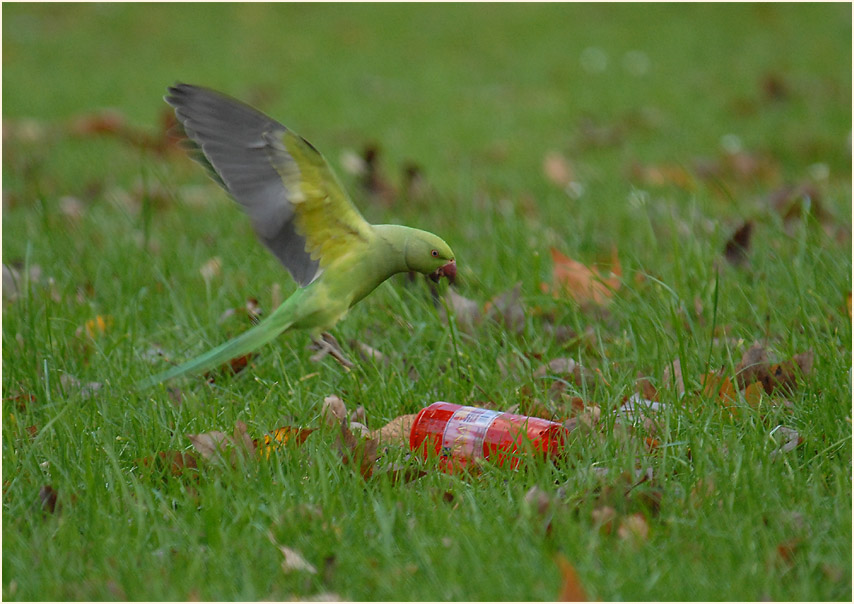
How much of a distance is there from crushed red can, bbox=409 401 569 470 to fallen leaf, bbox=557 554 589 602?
49cm

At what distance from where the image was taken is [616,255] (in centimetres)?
349

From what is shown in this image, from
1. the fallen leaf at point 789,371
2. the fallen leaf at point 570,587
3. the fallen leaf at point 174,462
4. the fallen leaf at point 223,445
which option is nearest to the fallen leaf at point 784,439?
the fallen leaf at point 789,371

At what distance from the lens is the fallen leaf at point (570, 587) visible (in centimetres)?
178

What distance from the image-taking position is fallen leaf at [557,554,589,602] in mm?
1784

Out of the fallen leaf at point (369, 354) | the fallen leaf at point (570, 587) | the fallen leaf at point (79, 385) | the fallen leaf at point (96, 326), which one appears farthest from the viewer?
the fallen leaf at point (96, 326)

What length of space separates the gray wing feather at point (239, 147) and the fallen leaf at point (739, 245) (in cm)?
194

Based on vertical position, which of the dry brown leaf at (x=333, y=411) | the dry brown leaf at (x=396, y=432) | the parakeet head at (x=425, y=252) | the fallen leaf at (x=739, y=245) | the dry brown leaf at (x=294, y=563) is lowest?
the dry brown leaf at (x=294, y=563)

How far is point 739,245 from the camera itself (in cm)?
357

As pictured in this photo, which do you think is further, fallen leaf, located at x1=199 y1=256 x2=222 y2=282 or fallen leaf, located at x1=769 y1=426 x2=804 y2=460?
fallen leaf, located at x1=199 y1=256 x2=222 y2=282

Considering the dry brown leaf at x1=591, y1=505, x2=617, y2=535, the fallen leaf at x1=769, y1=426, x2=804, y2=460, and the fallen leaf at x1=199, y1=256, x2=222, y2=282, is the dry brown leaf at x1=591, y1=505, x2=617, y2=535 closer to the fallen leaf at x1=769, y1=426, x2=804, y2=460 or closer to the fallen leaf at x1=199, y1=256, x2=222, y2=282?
the fallen leaf at x1=769, y1=426, x2=804, y2=460

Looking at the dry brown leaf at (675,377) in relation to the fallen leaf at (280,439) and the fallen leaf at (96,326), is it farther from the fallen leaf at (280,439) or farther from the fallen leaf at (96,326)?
the fallen leaf at (96,326)

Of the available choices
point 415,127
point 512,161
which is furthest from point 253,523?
point 415,127

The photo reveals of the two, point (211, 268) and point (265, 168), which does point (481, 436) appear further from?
point (211, 268)

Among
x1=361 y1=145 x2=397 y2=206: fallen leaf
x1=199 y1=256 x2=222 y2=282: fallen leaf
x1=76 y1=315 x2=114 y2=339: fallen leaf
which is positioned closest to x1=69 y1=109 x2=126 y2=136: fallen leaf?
x1=361 y1=145 x2=397 y2=206: fallen leaf
